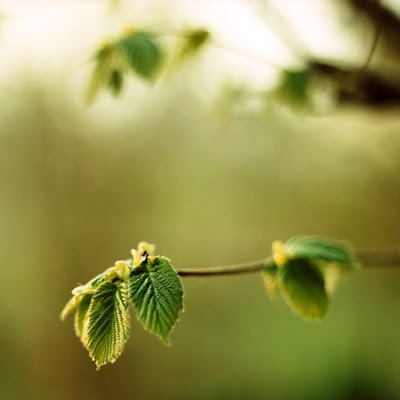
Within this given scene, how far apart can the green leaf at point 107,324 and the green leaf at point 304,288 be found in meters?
0.29

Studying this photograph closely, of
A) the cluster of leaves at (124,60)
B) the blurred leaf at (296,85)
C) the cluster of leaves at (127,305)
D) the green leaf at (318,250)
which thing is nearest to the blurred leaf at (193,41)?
the cluster of leaves at (124,60)

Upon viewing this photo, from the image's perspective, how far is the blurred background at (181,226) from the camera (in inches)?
162

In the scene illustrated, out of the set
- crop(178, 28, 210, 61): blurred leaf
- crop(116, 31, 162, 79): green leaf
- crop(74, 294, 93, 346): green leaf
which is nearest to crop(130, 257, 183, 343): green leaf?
crop(74, 294, 93, 346): green leaf

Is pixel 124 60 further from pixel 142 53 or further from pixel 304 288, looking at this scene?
pixel 304 288

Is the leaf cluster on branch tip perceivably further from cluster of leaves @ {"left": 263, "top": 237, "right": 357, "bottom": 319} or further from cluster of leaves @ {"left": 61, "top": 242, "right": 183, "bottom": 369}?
cluster of leaves @ {"left": 263, "top": 237, "right": 357, "bottom": 319}

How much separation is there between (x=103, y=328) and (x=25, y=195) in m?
4.09

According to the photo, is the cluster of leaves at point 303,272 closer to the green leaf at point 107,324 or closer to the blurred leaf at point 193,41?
the green leaf at point 107,324

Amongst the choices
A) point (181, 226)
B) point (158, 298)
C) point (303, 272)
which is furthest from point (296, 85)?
point (181, 226)

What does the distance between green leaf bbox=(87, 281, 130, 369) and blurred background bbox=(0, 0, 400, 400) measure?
3.26m

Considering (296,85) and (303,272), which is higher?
(296,85)

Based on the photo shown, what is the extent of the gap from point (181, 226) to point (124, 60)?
13.1ft

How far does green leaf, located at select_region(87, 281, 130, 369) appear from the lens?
548 mm

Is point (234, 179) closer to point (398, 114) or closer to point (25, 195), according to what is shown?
point (25, 195)

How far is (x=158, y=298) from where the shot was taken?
1.79ft
